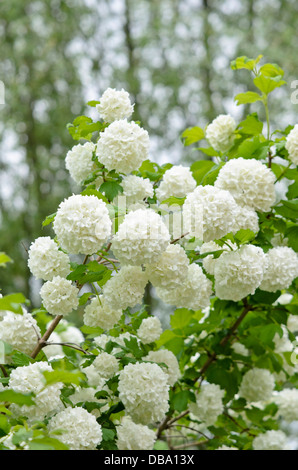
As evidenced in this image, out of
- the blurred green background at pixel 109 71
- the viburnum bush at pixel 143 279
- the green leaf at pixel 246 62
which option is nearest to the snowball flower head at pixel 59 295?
the viburnum bush at pixel 143 279

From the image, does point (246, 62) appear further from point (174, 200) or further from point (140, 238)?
point (140, 238)

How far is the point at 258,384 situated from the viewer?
166 centimetres

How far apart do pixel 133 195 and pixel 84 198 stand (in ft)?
0.76

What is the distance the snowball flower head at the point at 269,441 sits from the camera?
5.65 feet

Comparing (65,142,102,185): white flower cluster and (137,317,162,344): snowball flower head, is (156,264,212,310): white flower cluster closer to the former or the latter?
(137,317,162,344): snowball flower head

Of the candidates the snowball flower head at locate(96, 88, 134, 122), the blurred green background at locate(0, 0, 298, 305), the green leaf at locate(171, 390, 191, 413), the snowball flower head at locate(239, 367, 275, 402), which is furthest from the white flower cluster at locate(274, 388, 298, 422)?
the blurred green background at locate(0, 0, 298, 305)

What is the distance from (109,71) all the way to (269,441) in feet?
11.9

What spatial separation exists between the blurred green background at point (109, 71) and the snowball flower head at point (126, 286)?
134 inches

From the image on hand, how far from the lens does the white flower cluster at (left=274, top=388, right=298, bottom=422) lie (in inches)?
75.7

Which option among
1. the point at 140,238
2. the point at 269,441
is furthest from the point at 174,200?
the point at 269,441

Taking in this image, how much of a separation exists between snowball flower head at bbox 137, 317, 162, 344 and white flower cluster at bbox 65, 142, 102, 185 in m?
0.37

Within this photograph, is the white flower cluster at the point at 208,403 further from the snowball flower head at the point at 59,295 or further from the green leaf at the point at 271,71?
the green leaf at the point at 271,71

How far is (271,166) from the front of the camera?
144cm
